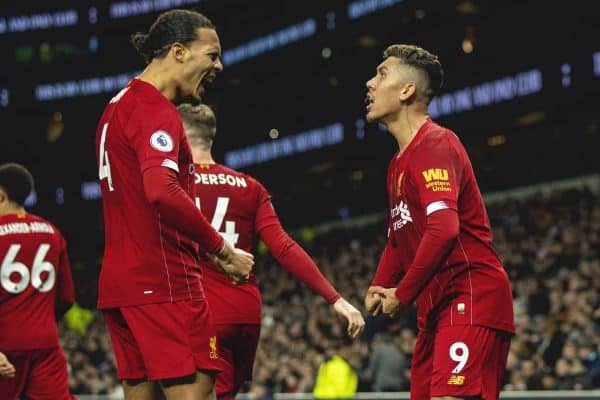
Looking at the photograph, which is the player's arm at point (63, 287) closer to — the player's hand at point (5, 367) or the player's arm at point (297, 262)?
the player's hand at point (5, 367)

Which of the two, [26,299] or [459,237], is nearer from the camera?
[459,237]

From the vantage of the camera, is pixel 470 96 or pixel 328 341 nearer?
pixel 328 341

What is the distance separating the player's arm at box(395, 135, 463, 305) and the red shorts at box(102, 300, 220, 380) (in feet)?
2.90

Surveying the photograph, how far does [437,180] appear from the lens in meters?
4.27

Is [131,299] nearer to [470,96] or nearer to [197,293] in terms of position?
[197,293]

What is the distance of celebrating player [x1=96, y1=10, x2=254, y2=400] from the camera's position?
12.4 ft

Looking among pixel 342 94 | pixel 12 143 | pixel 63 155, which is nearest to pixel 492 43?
pixel 342 94

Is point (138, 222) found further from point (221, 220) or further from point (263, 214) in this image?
point (263, 214)

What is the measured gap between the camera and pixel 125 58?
32406 millimetres

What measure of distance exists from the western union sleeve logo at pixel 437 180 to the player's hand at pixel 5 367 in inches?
115

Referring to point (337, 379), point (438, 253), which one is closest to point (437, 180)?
point (438, 253)

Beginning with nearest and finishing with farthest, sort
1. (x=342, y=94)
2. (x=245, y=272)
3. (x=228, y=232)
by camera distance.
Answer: (x=245, y=272), (x=228, y=232), (x=342, y=94)

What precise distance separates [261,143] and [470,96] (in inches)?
327

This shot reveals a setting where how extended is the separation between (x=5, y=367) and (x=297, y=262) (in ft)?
6.19
